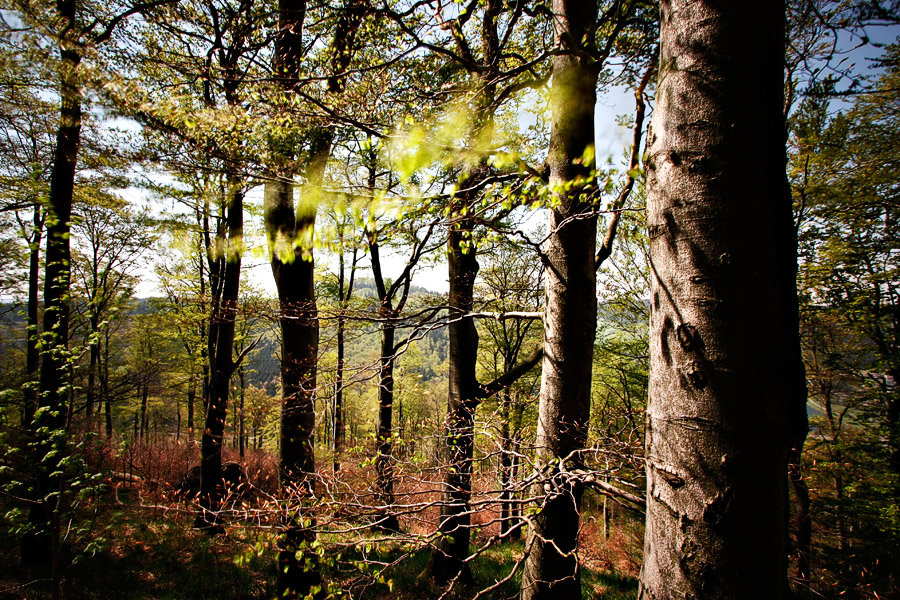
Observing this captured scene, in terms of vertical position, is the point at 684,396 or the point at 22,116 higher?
the point at 22,116

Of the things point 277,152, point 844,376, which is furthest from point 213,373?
point 844,376

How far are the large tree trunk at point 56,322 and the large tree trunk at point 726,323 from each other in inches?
206

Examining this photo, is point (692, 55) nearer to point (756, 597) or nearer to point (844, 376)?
point (756, 597)

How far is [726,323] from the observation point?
892mm

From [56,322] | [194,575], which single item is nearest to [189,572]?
[194,575]

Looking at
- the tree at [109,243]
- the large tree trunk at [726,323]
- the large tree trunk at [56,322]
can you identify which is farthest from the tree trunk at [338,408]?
the tree at [109,243]

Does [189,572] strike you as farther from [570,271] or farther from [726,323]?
[726,323]

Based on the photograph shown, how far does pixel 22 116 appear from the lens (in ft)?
18.4

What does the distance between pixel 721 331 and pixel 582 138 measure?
183 centimetres

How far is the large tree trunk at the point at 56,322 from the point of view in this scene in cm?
370

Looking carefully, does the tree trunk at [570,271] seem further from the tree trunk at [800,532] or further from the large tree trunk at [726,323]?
the large tree trunk at [726,323]

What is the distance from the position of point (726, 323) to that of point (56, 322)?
22.4ft

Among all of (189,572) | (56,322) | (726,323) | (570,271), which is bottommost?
(189,572)

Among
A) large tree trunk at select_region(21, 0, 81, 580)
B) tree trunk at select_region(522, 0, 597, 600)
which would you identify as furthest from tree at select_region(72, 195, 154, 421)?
tree trunk at select_region(522, 0, 597, 600)
